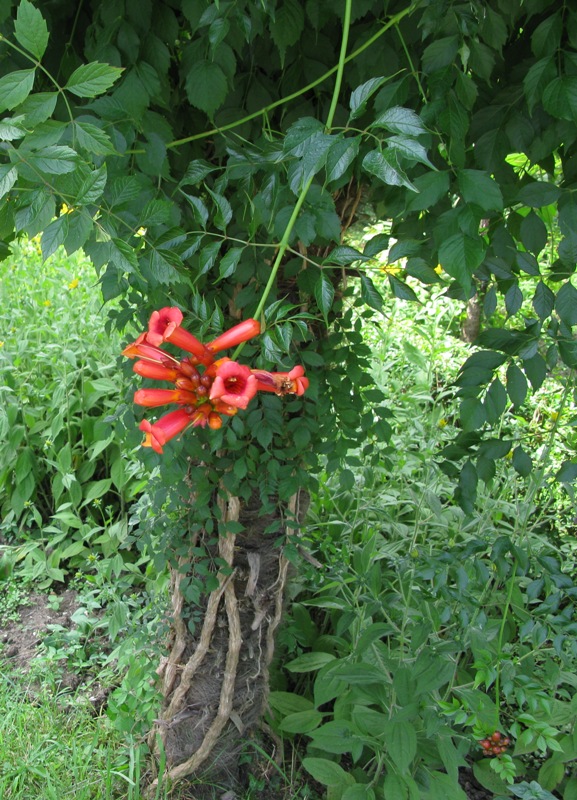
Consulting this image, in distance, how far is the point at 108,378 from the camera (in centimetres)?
303

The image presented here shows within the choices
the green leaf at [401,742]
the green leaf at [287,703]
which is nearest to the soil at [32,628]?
the green leaf at [287,703]

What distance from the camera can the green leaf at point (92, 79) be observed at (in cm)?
90

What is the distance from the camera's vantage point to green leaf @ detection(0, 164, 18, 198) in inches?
34.5

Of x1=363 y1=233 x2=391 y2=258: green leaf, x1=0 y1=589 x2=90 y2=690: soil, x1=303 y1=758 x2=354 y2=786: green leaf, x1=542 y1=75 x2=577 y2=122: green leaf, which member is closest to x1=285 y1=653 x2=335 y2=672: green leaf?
x1=303 y1=758 x2=354 y2=786: green leaf

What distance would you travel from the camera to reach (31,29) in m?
0.89

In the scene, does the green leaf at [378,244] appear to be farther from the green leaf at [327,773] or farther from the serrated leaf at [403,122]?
the green leaf at [327,773]

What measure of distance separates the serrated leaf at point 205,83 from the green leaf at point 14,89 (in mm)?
363

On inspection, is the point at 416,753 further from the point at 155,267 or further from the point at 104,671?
the point at 155,267

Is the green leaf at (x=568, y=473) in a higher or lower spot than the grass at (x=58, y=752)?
higher

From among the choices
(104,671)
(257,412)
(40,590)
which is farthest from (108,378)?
(257,412)

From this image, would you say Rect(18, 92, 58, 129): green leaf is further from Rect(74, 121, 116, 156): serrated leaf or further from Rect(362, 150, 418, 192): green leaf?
Rect(362, 150, 418, 192): green leaf

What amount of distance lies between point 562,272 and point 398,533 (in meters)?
1.27

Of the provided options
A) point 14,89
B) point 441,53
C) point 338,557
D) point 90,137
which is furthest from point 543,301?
point 338,557

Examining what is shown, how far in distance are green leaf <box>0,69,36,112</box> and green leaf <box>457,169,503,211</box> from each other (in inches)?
22.2
